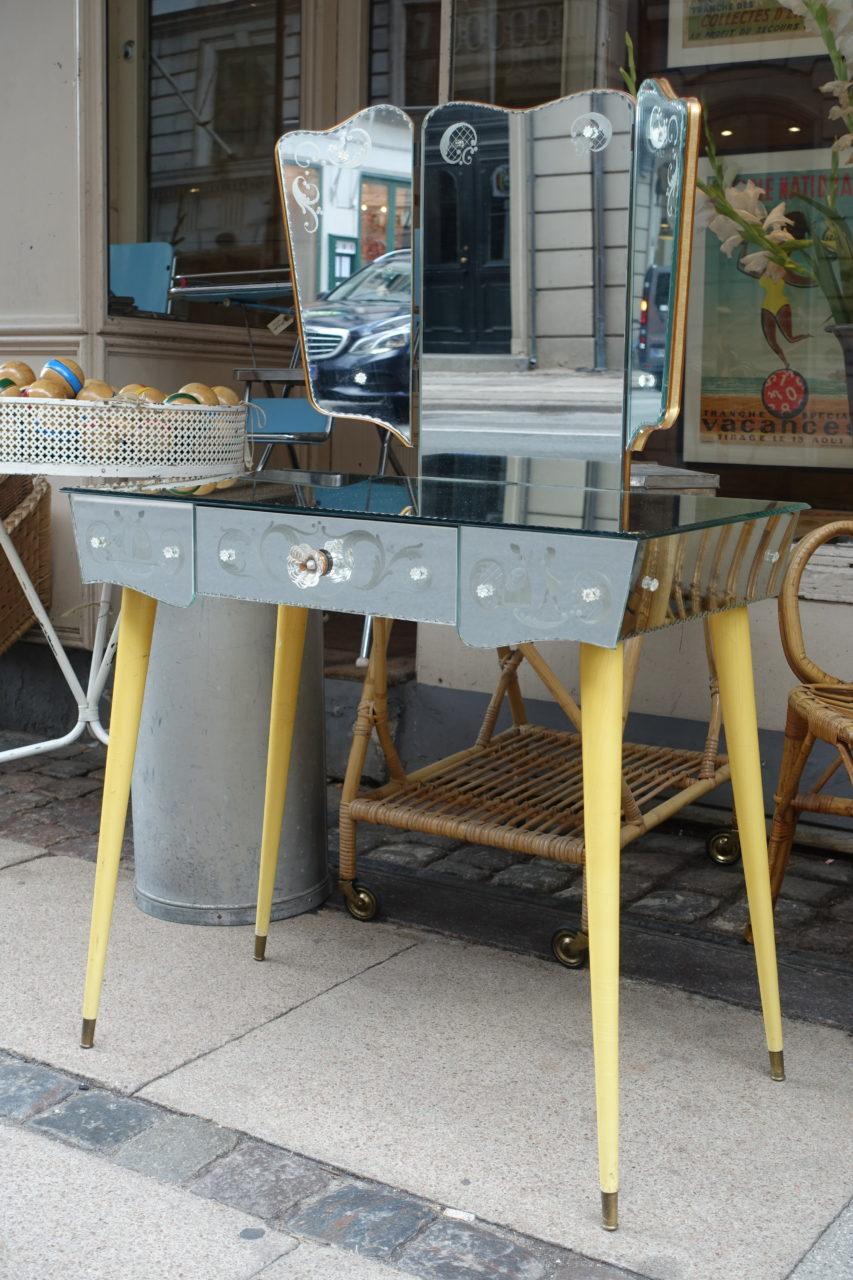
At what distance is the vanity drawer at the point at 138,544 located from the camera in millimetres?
2297

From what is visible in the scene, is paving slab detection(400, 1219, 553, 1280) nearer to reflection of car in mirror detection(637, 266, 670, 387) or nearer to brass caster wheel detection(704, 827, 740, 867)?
reflection of car in mirror detection(637, 266, 670, 387)

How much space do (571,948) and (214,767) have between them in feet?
2.74

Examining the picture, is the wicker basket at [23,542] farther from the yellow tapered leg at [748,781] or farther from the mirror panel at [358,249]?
the yellow tapered leg at [748,781]

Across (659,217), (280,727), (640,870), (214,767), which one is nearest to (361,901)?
(214,767)

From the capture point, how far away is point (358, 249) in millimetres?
2670

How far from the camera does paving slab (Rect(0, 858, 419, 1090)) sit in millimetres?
2539

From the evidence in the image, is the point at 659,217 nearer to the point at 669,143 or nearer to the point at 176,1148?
the point at 669,143

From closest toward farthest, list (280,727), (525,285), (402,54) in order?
(525,285), (280,727), (402,54)

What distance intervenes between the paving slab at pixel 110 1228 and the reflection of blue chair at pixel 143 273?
3211 millimetres

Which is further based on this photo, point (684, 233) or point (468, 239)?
point (468, 239)

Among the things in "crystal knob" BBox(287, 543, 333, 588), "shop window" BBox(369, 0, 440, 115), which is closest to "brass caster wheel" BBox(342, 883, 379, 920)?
"crystal knob" BBox(287, 543, 333, 588)

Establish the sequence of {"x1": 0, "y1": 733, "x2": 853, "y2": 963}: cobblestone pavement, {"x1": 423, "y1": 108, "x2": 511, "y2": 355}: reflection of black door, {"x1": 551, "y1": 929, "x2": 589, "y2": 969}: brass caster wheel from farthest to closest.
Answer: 1. {"x1": 0, "y1": 733, "x2": 853, "y2": 963}: cobblestone pavement
2. {"x1": 551, "y1": 929, "x2": 589, "y2": 969}: brass caster wheel
3. {"x1": 423, "y1": 108, "x2": 511, "y2": 355}: reflection of black door

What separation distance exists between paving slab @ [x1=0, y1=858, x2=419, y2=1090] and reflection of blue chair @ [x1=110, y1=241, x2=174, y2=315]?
2168 mm

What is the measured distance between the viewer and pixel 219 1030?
8.56 ft
